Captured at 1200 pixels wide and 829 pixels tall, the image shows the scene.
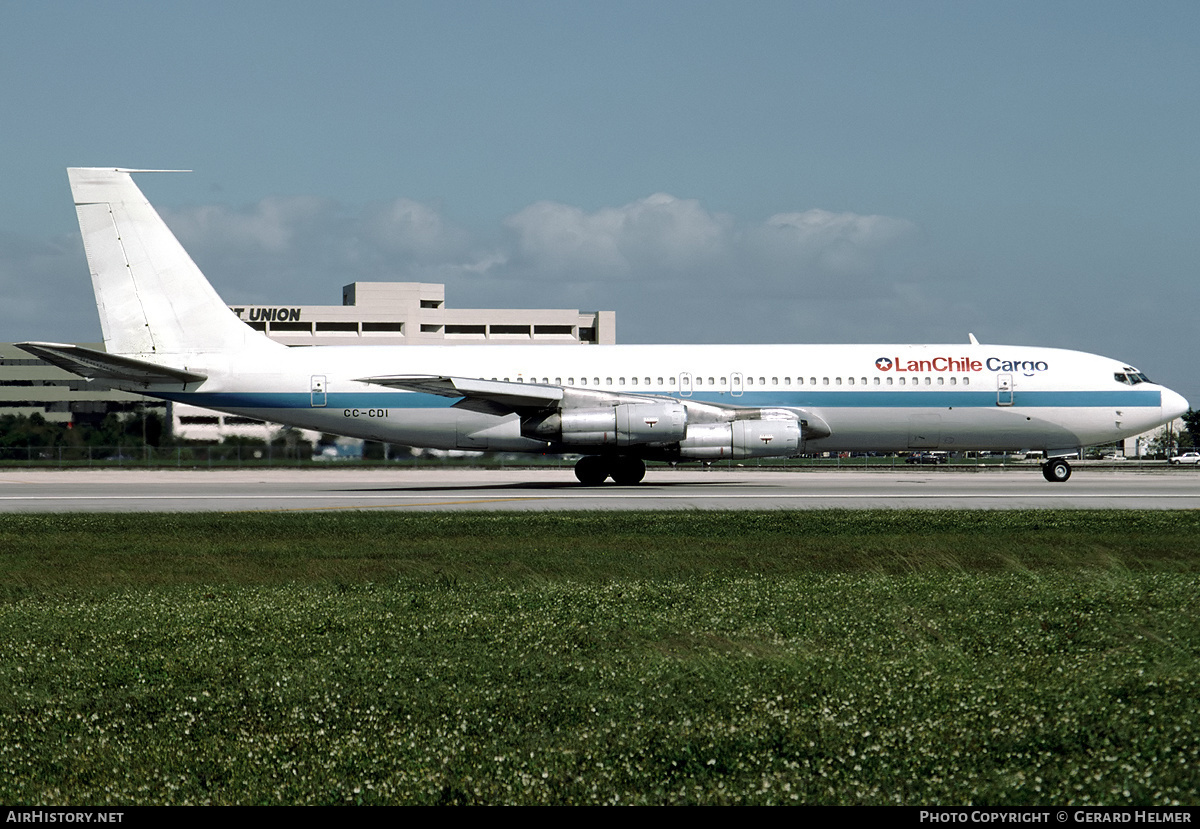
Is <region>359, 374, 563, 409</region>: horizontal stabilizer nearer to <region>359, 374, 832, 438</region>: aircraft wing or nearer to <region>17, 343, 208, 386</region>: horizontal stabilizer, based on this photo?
<region>359, 374, 832, 438</region>: aircraft wing

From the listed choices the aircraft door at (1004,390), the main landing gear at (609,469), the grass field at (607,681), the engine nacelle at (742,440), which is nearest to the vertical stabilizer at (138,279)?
the main landing gear at (609,469)

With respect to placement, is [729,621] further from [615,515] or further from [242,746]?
[615,515]

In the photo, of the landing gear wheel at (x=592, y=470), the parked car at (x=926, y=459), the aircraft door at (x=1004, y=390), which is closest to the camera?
the aircraft door at (x=1004, y=390)

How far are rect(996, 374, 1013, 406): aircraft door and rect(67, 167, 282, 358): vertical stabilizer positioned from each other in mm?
23592

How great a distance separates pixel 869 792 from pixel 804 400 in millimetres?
28563

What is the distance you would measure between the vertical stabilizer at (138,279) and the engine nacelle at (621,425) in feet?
34.2

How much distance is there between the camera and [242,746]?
673cm

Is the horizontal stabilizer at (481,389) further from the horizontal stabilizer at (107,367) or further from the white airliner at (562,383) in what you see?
the horizontal stabilizer at (107,367)

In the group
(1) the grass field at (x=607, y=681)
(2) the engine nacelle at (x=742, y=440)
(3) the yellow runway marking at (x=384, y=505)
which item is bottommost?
(1) the grass field at (x=607, y=681)

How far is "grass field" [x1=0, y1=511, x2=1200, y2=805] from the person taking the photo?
6.11 m

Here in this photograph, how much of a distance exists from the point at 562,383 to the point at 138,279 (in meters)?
13.4

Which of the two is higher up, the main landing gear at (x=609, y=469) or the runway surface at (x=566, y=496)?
the main landing gear at (x=609, y=469)

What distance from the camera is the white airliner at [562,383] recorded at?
33.5 meters
